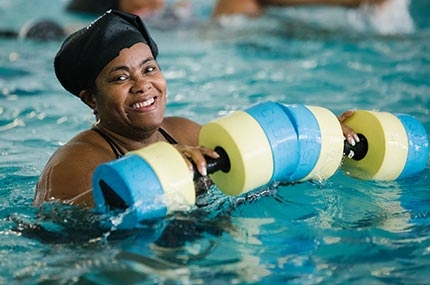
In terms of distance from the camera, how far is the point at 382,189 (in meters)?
4.46

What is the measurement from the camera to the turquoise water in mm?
3295

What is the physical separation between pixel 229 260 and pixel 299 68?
17.5ft

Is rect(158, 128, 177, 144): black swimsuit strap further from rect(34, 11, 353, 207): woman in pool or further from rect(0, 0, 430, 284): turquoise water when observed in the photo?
rect(0, 0, 430, 284): turquoise water

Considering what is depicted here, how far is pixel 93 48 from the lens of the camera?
12.7 feet

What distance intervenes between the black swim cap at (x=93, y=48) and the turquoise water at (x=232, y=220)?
72cm

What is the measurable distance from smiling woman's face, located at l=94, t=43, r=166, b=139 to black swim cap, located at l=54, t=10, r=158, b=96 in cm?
4

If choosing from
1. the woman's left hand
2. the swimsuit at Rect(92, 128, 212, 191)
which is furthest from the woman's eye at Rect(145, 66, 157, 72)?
the woman's left hand

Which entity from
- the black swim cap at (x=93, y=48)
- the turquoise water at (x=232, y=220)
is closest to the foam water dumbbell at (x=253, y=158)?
the turquoise water at (x=232, y=220)

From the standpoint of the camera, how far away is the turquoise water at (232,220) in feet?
10.8

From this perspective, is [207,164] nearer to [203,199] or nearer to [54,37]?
[203,199]

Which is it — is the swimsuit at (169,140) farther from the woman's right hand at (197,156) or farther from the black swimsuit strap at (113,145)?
the woman's right hand at (197,156)

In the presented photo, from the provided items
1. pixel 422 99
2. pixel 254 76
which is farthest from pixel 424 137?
pixel 254 76

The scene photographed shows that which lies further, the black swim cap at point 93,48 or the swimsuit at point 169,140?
the swimsuit at point 169,140

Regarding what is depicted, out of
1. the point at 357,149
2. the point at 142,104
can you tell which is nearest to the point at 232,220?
the point at 142,104
